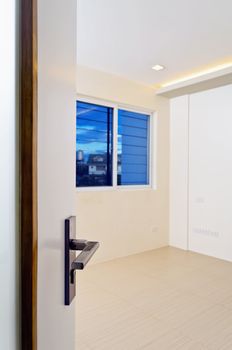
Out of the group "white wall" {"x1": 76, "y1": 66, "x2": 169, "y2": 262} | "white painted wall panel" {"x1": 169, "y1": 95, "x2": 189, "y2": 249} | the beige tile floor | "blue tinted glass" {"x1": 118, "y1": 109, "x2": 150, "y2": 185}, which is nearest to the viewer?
the beige tile floor

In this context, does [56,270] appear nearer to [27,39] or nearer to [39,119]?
[39,119]

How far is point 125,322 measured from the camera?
7.70 ft

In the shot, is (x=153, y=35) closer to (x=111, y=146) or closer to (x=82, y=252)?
(x=111, y=146)

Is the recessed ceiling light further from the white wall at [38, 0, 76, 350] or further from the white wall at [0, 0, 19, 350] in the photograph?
the white wall at [0, 0, 19, 350]

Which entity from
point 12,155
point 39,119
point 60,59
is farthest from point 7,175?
point 60,59

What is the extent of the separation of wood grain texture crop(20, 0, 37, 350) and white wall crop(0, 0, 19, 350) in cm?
1

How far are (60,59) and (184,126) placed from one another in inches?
167

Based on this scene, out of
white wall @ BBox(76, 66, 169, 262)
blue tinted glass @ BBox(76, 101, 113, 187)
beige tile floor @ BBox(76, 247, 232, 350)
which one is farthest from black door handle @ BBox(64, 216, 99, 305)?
blue tinted glass @ BBox(76, 101, 113, 187)

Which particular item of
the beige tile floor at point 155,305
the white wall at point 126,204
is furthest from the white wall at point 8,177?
the white wall at point 126,204

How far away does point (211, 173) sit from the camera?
14.1 ft

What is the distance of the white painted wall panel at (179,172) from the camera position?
4.68 meters

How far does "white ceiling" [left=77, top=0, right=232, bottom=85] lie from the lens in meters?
2.35

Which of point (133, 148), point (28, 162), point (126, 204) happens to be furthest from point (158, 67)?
point (28, 162)

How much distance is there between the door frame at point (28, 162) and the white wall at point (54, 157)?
1.6 inches
